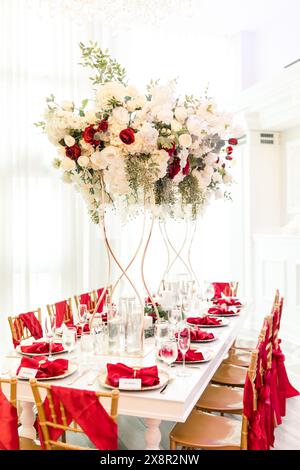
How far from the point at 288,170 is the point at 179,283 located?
3419 mm

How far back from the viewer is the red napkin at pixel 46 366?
2.36m

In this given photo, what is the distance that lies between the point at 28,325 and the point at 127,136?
5.27 feet

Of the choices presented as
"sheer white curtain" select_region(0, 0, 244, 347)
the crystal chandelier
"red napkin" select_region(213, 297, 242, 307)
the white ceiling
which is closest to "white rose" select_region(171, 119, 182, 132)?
"red napkin" select_region(213, 297, 242, 307)

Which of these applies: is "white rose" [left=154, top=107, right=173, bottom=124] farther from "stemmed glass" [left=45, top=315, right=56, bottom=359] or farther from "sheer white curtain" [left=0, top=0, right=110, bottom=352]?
"sheer white curtain" [left=0, top=0, right=110, bottom=352]

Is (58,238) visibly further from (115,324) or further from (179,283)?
(115,324)

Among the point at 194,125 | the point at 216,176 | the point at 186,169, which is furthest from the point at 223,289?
the point at 194,125

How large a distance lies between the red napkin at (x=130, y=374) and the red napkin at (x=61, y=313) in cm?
153

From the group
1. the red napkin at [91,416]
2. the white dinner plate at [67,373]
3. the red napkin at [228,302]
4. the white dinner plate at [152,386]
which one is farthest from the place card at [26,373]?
the red napkin at [228,302]

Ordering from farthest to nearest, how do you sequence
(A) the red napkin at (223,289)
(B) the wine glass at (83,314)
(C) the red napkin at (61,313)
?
(A) the red napkin at (223,289) < (C) the red napkin at (61,313) < (B) the wine glass at (83,314)

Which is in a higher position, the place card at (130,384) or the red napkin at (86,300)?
the red napkin at (86,300)

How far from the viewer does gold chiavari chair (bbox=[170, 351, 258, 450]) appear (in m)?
2.25

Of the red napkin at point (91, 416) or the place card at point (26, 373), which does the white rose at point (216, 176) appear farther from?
the red napkin at point (91, 416)

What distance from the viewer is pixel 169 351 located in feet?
7.79
